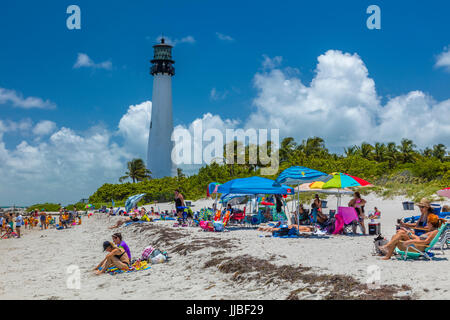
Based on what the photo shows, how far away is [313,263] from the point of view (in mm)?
8062

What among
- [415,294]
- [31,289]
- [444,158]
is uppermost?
[444,158]

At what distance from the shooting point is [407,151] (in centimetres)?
5316

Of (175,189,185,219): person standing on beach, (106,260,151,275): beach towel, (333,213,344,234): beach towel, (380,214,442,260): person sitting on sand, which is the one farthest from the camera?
(175,189,185,219): person standing on beach

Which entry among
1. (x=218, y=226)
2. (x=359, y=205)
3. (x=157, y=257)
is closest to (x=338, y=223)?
(x=359, y=205)

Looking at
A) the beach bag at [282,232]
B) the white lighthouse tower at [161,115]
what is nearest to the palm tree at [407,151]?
the white lighthouse tower at [161,115]

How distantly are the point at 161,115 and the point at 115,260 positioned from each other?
49093 mm

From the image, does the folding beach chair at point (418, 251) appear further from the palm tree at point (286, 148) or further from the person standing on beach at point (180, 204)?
the palm tree at point (286, 148)

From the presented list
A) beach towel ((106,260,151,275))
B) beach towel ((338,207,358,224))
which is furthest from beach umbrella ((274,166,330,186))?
beach towel ((106,260,151,275))

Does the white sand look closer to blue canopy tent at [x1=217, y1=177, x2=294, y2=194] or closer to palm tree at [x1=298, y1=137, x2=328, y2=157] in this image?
blue canopy tent at [x1=217, y1=177, x2=294, y2=194]

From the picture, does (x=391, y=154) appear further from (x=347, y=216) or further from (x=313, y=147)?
(x=347, y=216)

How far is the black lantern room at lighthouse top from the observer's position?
5756 centimetres
